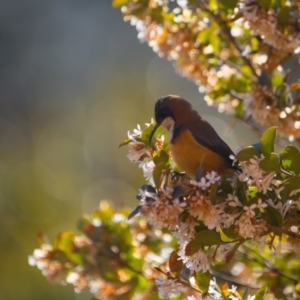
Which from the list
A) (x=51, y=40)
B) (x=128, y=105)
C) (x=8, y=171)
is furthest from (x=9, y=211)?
(x=51, y=40)

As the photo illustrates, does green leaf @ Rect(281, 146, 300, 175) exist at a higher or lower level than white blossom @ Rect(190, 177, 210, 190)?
higher

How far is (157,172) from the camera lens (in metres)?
2.08

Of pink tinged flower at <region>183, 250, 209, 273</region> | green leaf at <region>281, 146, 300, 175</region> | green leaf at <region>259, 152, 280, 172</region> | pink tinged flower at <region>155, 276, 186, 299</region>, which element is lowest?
pink tinged flower at <region>155, 276, 186, 299</region>

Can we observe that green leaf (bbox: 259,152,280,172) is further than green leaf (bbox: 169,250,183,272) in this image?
No

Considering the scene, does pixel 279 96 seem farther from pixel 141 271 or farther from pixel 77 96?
pixel 77 96

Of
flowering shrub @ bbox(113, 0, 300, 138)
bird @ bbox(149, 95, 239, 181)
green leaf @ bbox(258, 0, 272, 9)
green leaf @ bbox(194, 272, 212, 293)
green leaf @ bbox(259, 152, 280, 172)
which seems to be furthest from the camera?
flowering shrub @ bbox(113, 0, 300, 138)

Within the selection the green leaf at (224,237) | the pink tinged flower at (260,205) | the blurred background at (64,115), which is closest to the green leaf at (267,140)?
the pink tinged flower at (260,205)

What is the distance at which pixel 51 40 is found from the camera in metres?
8.64

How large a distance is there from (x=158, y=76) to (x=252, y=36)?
451 cm

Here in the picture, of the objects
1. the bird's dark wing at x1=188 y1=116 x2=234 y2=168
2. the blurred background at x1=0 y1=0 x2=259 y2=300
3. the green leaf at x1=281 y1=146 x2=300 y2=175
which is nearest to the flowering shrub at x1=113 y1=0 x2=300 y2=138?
the bird's dark wing at x1=188 y1=116 x2=234 y2=168

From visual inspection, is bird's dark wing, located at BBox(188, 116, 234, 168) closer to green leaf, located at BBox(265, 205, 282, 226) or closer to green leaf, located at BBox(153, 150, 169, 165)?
green leaf, located at BBox(153, 150, 169, 165)

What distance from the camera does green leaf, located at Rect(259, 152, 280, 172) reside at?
195 cm

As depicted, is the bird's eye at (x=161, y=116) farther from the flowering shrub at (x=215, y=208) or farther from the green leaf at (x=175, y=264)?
the green leaf at (x=175, y=264)

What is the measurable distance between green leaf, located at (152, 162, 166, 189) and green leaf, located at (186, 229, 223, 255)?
0.51 ft
